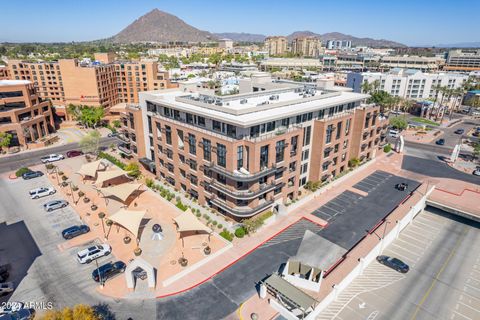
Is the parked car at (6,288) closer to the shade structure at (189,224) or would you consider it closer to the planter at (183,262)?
the planter at (183,262)

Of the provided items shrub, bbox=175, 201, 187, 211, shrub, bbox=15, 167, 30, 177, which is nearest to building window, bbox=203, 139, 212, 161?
shrub, bbox=175, 201, 187, 211

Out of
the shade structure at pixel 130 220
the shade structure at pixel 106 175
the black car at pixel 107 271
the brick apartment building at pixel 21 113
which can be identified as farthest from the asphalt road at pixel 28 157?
the black car at pixel 107 271

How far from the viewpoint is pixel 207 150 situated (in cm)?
5453

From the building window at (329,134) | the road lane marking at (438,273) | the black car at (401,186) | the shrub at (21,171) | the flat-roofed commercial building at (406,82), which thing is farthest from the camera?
the flat-roofed commercial building at (406,82)

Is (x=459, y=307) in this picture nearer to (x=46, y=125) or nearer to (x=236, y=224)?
(x=236, y=224)

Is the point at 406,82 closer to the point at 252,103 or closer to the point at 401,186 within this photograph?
the point at 401,186

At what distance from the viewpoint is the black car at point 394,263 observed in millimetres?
45362

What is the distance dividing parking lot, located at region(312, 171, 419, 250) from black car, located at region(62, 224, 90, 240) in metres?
41.5

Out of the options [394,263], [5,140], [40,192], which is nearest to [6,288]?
[40,192]

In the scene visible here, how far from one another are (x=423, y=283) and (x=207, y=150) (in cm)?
4021

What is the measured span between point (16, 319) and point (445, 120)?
160742mm

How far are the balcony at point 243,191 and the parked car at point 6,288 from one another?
3154cm

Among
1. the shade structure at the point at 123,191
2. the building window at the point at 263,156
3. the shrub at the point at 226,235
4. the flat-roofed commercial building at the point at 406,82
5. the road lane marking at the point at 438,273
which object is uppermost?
the flat-roofed commercial building at the point at 406,82

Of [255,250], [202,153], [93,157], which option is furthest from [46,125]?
[255,250]
